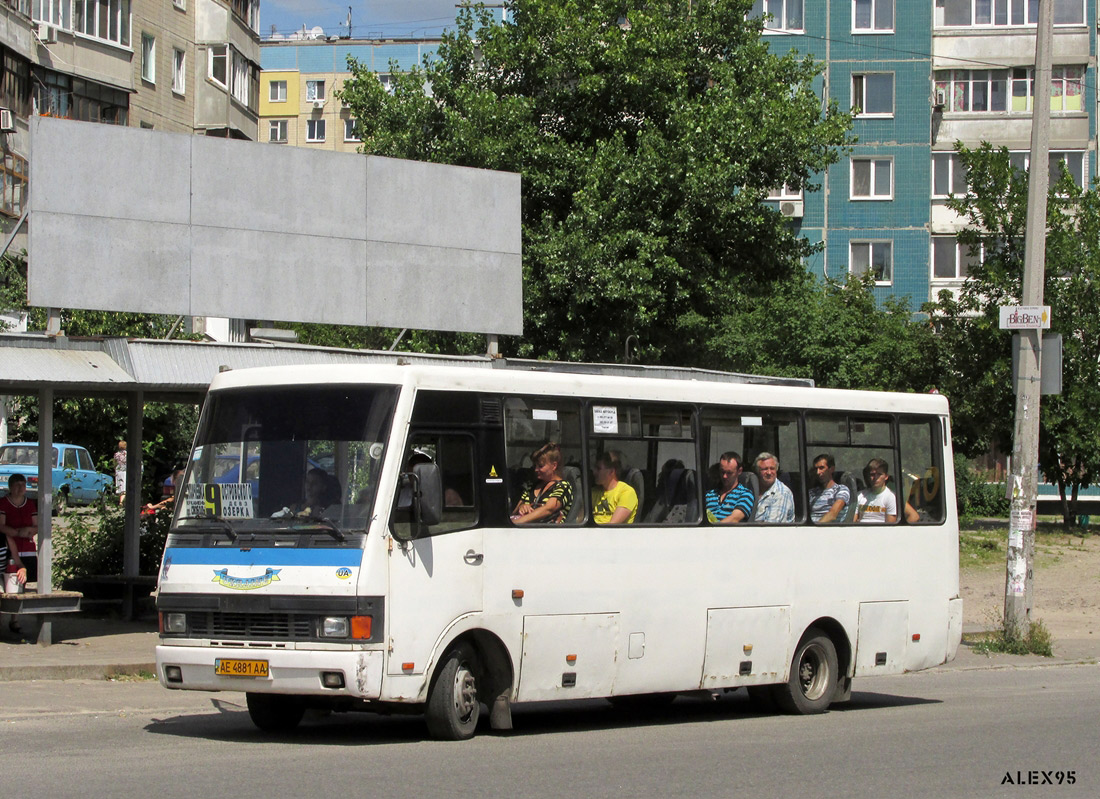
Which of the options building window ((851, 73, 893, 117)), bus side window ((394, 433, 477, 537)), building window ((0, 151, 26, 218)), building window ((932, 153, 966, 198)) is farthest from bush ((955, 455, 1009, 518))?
bus side window ((394, 433, 477, 537))

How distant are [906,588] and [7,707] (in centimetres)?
800

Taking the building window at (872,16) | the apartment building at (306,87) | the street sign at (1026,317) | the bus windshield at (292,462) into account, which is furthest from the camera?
the apartment building at (306,87)

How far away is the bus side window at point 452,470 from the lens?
1023 centimetres

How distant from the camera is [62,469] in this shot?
3828 cm

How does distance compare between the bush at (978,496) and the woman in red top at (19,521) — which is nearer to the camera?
the woman in red top at (19,521)

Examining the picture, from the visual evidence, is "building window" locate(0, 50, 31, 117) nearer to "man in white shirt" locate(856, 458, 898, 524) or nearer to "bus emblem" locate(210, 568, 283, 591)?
"man in white shirt" locate(856, 458, 898, 524)

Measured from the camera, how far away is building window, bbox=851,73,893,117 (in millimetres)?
53406

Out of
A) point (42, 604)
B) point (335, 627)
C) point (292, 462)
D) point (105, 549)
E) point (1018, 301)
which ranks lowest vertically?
point (42, 604)

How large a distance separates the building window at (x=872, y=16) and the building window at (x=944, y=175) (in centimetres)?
496

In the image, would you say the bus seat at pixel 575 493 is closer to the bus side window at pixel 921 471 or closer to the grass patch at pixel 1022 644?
the bus side window at pixel 921 471

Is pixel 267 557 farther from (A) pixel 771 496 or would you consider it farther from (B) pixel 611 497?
(A) pixel 771 496

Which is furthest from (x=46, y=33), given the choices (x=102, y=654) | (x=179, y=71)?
(x=102, y=654)

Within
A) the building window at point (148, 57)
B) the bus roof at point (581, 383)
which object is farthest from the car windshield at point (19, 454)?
the bus roof at point (581, 383)

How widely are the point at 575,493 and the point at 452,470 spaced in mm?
1190
